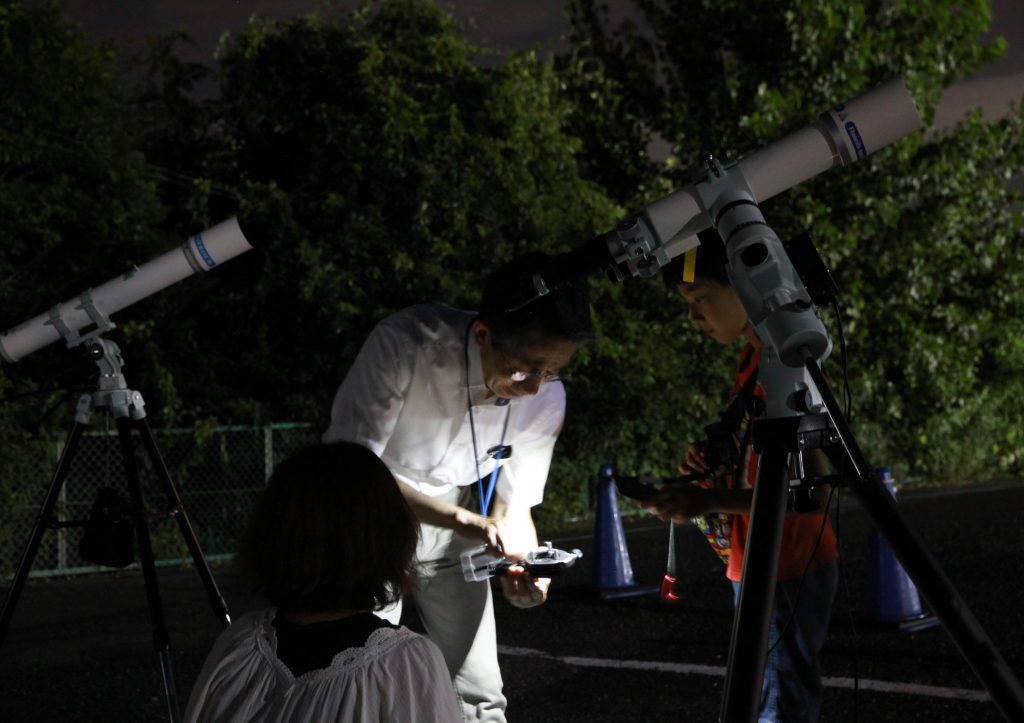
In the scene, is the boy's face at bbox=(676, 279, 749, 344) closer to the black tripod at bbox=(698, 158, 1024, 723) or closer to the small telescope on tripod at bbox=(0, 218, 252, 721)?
the black tripod at bbox=(698, 158, 1024, 723)

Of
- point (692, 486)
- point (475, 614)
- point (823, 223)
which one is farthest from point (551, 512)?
point (692, 486)

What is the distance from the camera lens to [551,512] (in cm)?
1373

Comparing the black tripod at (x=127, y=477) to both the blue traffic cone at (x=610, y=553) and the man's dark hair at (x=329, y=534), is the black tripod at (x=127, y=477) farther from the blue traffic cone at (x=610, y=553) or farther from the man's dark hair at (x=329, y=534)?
the blue traffic cone at (x=610, y=553)

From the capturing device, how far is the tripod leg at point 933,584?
5.98 feet

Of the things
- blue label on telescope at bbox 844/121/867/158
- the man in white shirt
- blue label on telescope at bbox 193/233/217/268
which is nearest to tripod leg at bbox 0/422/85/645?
blue label on telescope at bbox 193/233/217/268

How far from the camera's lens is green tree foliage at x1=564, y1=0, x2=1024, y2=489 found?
15.9 m

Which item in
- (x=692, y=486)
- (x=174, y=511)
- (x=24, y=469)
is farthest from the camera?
(x=24, y=469)

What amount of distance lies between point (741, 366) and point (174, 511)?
274 cm

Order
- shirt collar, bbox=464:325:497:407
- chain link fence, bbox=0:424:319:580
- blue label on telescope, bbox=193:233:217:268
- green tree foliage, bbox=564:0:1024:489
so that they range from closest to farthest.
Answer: shirt collar, bbox=464:325:497:407, blue label on telescope, bbox=193:233:217:268, chain link fence, bbox=0:424:319:580, green tree foliage, bbox=564:0:1024:489

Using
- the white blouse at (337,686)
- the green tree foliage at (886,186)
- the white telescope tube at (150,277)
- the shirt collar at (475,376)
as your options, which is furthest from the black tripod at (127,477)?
the green tree foliage at (886,186)

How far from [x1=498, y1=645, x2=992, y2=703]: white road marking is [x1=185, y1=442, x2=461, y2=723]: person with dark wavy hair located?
10.3 ft

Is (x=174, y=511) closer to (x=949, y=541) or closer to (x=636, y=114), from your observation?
(x=949, y=541)

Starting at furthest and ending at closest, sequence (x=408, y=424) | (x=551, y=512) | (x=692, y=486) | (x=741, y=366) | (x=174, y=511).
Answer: (x=551, y=512), (x=174, y=511), (x=408, y=424), (x=741, y=366), (x=692, y=486)

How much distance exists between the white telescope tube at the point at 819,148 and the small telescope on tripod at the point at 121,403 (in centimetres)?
295
